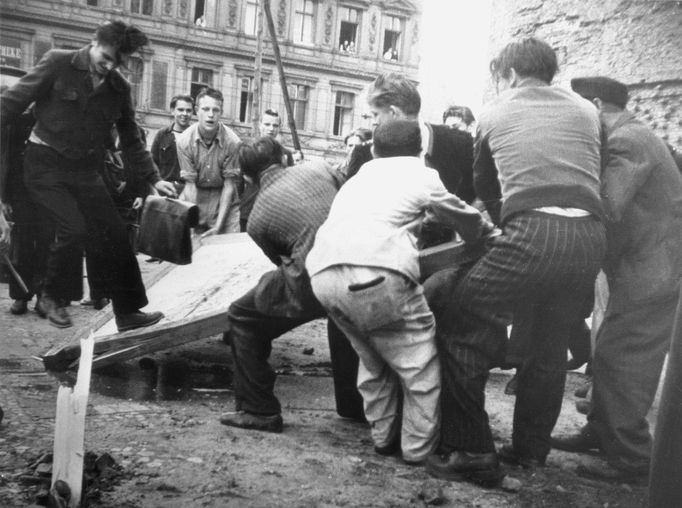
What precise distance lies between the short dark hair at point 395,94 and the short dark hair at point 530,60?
79 cm

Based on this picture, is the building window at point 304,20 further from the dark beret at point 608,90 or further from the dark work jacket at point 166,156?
the dark beret at point 608,90

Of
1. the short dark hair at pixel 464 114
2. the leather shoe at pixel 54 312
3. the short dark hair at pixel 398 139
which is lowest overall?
the leather shoe at pixel 54 312

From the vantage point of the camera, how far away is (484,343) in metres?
3.31

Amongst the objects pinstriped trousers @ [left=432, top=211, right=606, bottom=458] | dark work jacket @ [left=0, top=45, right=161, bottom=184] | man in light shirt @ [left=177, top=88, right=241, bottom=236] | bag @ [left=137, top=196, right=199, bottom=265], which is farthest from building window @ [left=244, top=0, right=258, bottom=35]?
pinstriped trousers @ [left=432, top=211, right=606, bottom=458]

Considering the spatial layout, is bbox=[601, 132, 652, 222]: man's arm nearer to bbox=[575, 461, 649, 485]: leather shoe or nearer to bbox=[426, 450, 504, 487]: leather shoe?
bbox=[575, 461, 649, 485]: leather shoe

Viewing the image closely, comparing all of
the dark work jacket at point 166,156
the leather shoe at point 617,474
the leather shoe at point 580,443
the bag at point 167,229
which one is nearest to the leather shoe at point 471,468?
the leather shoe at point 617,474

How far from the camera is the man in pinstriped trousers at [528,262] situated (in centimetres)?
322

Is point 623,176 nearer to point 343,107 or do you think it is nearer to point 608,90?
point 608,90

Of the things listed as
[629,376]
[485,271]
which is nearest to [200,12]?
[485,271]

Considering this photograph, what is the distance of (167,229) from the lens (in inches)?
193

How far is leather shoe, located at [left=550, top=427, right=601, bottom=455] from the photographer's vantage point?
3.81m

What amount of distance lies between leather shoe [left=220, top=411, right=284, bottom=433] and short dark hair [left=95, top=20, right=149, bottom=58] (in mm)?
2478

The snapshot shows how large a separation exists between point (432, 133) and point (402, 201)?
104cm

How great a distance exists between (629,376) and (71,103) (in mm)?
3779
